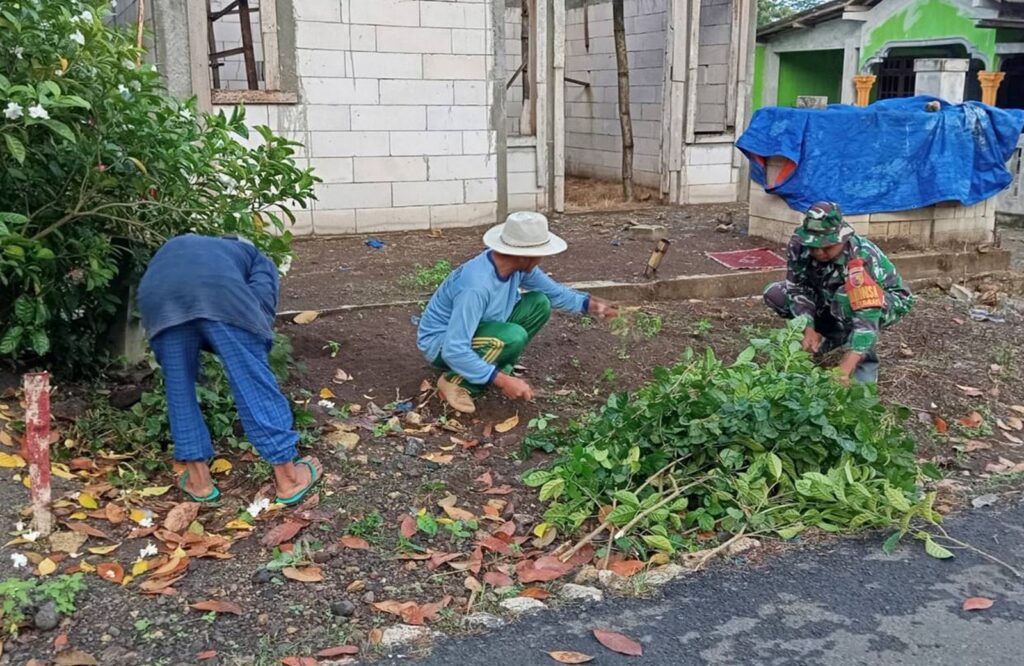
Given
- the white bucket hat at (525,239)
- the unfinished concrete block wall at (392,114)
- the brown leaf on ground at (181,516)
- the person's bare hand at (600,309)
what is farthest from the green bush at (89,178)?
the unfinished concrete block wall at (392,114)

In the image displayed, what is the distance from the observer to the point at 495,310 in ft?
15.7

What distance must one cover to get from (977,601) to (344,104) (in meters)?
8.00

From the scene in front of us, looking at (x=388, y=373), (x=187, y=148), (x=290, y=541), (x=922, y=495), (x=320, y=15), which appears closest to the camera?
(x=290, y=541)

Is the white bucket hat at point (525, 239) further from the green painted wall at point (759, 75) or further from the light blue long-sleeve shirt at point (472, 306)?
the green painted wall at point (759, 75)

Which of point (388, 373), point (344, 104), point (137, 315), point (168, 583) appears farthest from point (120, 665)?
point (344, 104)

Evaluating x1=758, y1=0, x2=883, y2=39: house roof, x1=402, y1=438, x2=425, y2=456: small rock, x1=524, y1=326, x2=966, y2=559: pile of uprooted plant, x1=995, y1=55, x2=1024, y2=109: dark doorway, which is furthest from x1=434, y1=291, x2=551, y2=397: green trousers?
x1=995, y1=55, x2=1024, y2=109: dark doorway

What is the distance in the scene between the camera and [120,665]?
9.36 ft

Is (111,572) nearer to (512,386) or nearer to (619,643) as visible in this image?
(619,643)

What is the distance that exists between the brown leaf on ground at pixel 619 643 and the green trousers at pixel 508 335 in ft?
6.38

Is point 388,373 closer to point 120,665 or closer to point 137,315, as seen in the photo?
point 137,315

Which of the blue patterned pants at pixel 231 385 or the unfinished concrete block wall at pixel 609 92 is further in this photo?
the unfinished concrete block wall at pixel 609 92

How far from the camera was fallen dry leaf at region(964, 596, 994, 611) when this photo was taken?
128 inches

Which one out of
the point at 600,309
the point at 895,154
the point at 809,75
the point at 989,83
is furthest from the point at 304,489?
the point at 809,75

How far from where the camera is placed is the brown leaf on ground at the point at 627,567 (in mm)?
3453
